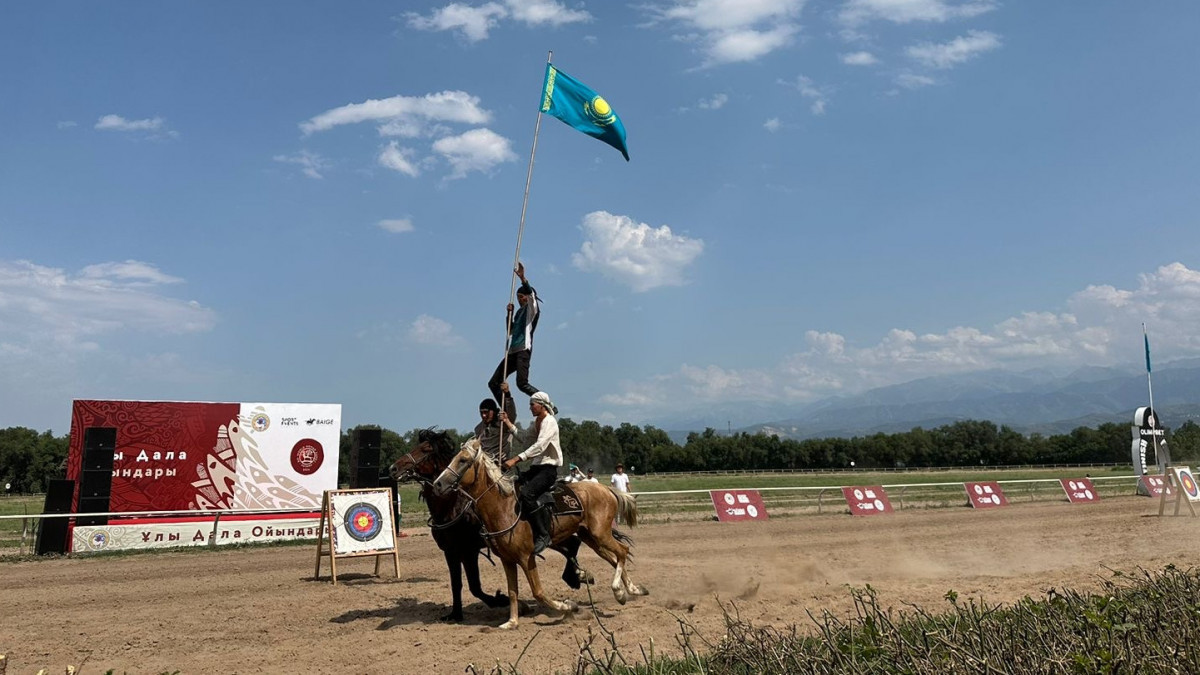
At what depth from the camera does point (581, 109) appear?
41.0 feet

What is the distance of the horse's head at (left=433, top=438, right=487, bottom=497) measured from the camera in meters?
9.30

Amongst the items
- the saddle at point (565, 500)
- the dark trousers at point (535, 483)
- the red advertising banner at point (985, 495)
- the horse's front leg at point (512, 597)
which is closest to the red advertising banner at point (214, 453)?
the saddle at point (565, 500)

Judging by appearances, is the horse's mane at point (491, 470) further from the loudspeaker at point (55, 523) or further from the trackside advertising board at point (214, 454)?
the loudspeaker at point (55, 523)

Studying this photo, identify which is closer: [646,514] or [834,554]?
[834,554]

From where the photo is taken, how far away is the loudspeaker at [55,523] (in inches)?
731

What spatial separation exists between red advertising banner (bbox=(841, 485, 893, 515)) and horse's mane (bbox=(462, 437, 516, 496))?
20.1m

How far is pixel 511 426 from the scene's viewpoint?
34.0 feet

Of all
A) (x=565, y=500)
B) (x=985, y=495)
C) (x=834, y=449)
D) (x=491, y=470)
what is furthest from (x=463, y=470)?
(x=834, y=449)

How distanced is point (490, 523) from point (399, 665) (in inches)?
82.4

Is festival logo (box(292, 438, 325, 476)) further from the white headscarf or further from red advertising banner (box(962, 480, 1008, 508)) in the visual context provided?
red advertising banner (box(962, 480, 1008, 508))

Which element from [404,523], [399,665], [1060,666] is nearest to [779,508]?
[404,523]

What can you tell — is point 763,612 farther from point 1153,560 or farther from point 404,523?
point 404,523

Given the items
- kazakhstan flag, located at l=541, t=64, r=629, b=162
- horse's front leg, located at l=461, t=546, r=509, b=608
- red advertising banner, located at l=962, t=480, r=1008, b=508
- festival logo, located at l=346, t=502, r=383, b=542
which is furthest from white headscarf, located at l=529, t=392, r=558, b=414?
red advertising banner, located at l=962, t=480, r=1008, b=508

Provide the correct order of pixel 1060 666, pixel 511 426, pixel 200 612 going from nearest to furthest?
pixel 1060 666, pixel 511 426, pixel 200 612
